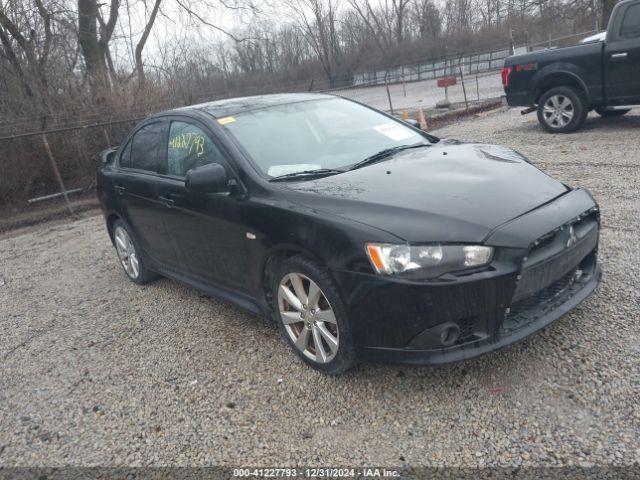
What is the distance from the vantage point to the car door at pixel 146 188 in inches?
181

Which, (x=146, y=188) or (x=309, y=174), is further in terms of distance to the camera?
(x=146, y=188)

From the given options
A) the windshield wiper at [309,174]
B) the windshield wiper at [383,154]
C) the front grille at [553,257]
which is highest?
the windshield wiper at [309,174]

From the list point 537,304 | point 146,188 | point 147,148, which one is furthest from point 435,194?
point 147,148

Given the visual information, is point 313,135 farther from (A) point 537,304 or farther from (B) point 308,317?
(A) point 537,304

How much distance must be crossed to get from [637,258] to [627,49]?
5570 millimetres

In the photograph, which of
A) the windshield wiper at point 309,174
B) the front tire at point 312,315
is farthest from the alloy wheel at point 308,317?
the windshield wiper at point 309,174

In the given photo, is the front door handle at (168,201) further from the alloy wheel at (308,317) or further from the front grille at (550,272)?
the front grille at (550,272)

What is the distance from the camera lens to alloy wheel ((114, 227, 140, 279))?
5.43m

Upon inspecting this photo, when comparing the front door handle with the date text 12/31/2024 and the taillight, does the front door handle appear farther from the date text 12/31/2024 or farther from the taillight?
the taillight

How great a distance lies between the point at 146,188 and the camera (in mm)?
4676

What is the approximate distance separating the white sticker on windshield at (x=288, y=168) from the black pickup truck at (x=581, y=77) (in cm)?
707

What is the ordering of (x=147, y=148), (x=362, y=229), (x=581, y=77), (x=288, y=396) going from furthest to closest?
(x=581, y=77) < (x=147, y=148) < (x=288, y=396) < (x=362, y=229)

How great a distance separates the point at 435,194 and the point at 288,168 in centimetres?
107

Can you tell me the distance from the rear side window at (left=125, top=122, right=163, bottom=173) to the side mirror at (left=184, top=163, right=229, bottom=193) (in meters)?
1.19
